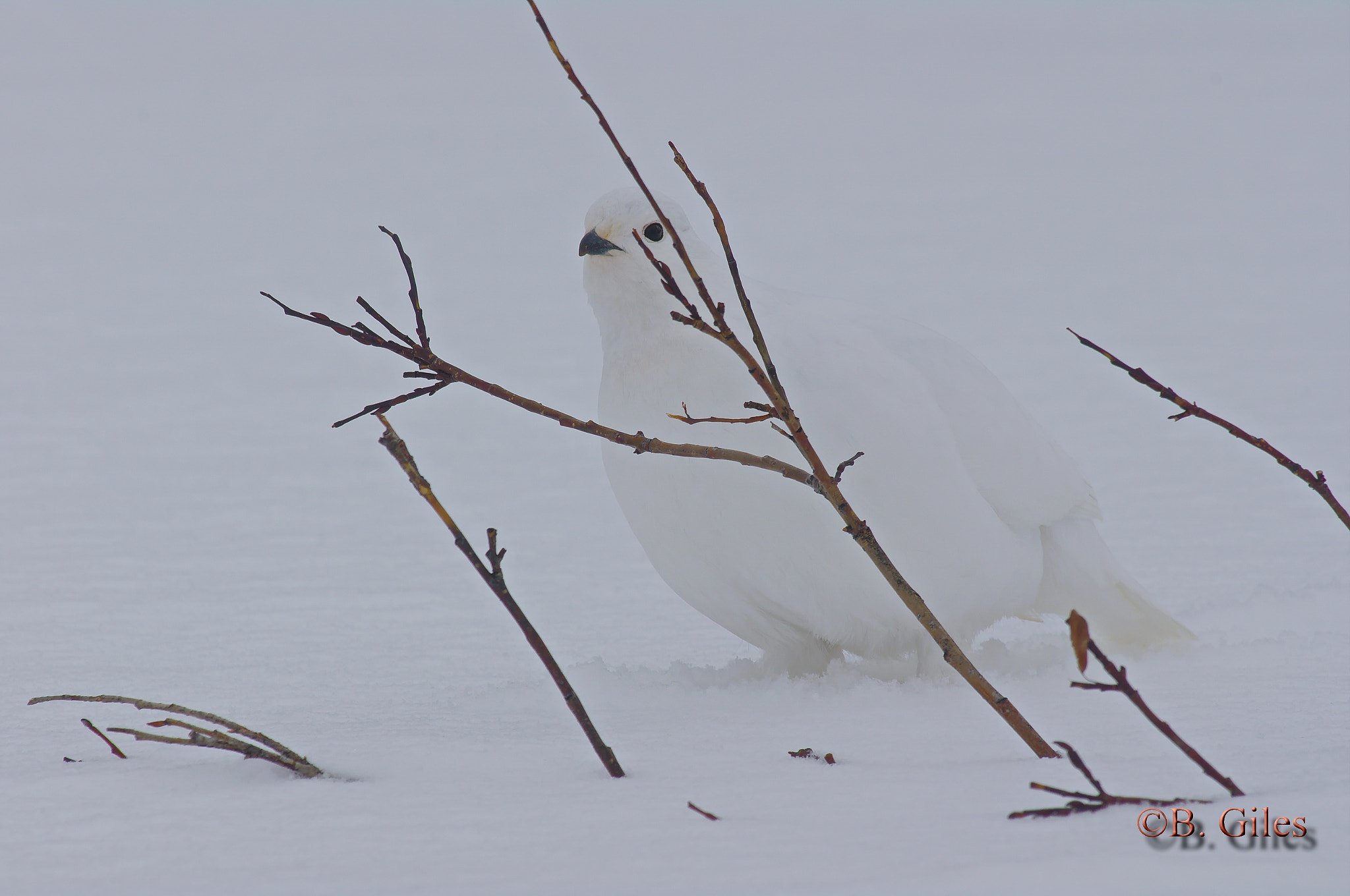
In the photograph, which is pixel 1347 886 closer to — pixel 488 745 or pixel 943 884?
pixel 943 884

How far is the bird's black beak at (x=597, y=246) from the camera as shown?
2.53 m

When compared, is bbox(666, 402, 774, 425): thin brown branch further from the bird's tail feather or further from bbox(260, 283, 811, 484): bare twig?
the bird's tail feather

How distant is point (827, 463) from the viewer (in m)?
2.40

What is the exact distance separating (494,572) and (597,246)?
108 centimetres

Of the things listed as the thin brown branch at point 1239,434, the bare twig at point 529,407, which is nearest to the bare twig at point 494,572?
the bare twig at point 529,407

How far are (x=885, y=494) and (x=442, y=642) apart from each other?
1.27 meters

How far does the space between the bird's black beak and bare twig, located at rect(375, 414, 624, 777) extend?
3.28 feet

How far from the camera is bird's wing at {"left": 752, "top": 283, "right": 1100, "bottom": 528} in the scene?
94.9 inches

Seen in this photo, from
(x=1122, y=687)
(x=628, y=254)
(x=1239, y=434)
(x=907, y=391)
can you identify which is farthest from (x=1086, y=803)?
(x=628, y=254)

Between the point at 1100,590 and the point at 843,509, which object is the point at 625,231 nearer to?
the point at 843,509

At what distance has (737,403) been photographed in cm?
239

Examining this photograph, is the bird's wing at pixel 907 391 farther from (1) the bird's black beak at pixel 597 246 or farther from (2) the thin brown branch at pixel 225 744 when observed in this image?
(2) the thin brown branch at pixel 225 744

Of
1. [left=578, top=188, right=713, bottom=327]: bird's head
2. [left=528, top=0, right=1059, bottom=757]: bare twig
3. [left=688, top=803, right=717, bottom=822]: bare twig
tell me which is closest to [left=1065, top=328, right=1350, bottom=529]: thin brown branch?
[left=528, top=0, right=1059, bottom=757]: bare twig

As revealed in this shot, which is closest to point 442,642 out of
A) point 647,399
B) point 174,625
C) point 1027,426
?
point 174,625
